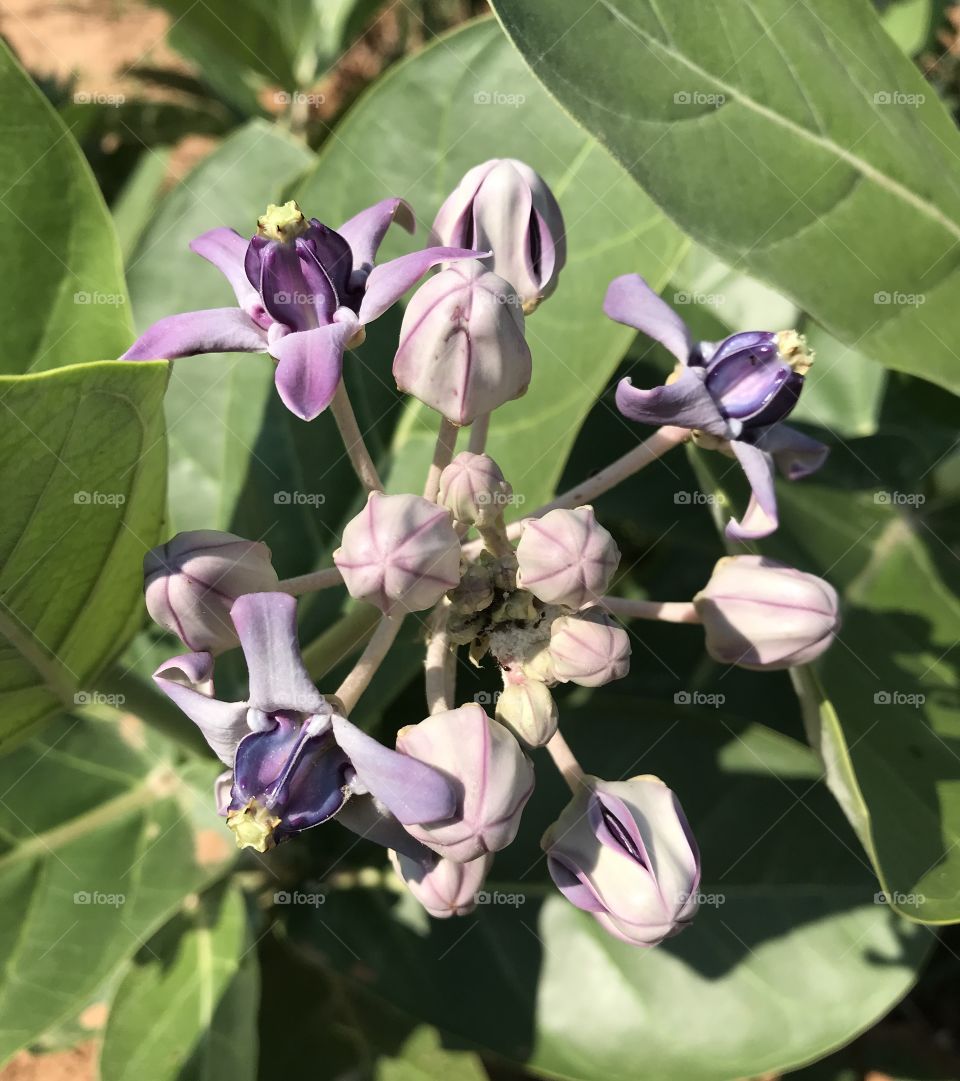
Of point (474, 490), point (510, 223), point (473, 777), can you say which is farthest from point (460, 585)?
point (510, 223)

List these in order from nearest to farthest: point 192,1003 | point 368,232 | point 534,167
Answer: point 368,232 < point 534,167 < point 192,1003

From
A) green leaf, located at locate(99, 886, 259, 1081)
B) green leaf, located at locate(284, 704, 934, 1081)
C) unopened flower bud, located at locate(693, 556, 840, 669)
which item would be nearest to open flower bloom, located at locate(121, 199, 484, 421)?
unopened flower bud, located at locate(693, 556, 840, 669)

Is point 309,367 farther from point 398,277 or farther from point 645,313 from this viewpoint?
point 645,313

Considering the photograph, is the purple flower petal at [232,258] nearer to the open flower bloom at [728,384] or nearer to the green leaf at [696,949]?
the open flower bloom at [728,384]

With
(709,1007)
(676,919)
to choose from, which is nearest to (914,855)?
(676,919)

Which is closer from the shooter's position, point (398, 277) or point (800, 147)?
point (398, 277)

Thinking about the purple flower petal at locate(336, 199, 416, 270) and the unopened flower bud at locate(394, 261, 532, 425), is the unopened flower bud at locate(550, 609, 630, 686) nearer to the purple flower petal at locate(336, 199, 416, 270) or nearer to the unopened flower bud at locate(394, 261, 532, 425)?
the unopened flower bud at locate(394, 261, 532, 425)
